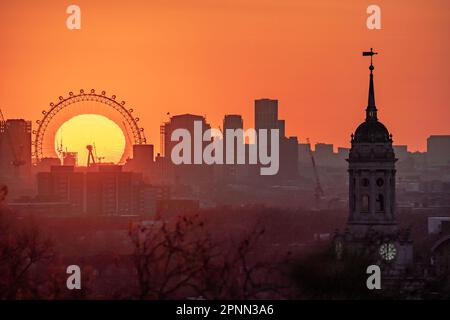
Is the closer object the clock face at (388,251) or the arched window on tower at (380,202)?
the clock face at (388,251)

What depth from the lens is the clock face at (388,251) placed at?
80713mm

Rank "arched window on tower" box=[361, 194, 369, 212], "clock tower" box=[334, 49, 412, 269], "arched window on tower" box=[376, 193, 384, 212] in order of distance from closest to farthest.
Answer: "clock tower" box=[334, 49, 412, 269], "arched window on tower" box=[376, 193, 384, 212], "arched window on tower" box=[361, 194, 369, 212]

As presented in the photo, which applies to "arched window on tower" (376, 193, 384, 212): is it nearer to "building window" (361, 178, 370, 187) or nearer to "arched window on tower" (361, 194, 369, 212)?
"arched window on tower" (361, 194, 369, 212)

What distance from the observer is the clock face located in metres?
80.7

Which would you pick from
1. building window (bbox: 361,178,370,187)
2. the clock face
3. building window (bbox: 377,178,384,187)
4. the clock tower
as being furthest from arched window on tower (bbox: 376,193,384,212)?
the clock face

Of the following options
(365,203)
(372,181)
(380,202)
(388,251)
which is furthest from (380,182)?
(388,251)

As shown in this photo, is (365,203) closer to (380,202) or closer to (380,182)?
(380,202)

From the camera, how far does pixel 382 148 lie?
95750 mm

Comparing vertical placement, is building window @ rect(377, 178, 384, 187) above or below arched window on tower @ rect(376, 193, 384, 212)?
above

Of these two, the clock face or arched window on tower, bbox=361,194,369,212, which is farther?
arched window on tower, bbox=361,194,369,212

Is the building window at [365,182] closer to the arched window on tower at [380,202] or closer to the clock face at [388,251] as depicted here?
the arched window on tower at [380,202]

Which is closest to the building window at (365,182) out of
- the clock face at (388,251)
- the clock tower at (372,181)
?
the clock tower at (372,181)

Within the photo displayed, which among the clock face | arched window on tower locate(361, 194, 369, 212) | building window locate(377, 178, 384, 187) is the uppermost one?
building window locate(377, 178, 384, 187)
